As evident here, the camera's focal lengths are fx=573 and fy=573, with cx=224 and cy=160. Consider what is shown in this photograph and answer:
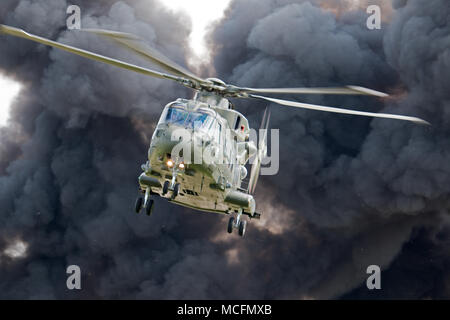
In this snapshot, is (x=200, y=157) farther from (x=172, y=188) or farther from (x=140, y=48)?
(x=140, y=48)

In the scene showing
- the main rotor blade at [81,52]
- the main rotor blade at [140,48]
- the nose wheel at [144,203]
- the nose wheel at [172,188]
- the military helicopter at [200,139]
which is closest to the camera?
the main rotor blade at [140,48]

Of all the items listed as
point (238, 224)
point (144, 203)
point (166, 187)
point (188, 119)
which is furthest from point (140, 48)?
point (238, 224)

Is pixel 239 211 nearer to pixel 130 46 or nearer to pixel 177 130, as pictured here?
pixel 177 130

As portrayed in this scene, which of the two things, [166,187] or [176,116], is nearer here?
[176,116]

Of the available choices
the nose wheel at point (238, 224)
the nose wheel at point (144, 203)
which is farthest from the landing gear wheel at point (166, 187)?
the nose wheel at point (238, 224)

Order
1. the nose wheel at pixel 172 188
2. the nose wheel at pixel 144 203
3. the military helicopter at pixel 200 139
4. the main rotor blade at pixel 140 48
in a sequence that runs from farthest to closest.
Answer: the nose wheel at pixel 144 203, the nose wheel at pixel 172 188, the military helicopter at pixel 200 139, the main rotor blade at pixel 140 48

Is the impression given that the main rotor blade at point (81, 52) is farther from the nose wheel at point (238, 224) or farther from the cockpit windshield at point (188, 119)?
the nose wheel at point (238, 224)

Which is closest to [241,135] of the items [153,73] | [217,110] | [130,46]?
[217,110]
